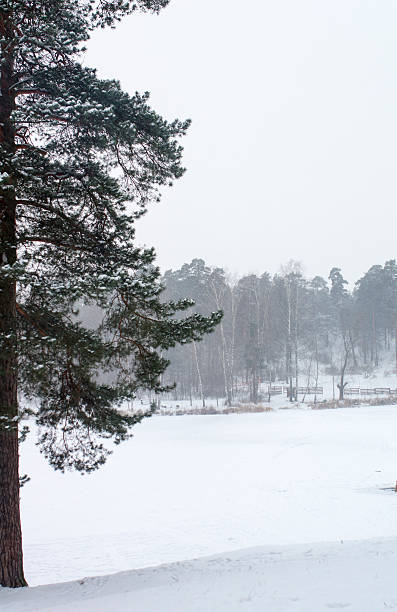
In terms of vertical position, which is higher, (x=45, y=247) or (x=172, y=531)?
(x=45, y=247)

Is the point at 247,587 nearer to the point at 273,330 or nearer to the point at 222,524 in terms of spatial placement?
the point at 222,524

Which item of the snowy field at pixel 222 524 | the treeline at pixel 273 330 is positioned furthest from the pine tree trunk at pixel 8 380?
the treeline at pixel 273 330

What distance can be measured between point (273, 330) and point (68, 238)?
140ft

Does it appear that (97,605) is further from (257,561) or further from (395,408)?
(395,408)

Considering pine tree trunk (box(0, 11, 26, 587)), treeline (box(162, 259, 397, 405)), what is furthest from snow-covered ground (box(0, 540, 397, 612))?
treeline (box(162, 259, 397, 405))

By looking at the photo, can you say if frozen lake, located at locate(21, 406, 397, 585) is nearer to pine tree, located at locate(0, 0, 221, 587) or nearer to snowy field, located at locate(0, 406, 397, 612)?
snowy field, located at locate(0, 406, 397, 612)

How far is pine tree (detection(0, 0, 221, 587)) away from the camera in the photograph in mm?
5223

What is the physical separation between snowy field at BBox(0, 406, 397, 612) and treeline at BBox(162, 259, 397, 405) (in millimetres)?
17356

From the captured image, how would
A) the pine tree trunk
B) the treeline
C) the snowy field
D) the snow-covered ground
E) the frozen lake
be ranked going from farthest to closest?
1. the treeline
2. the frozen lake
3. the pine tree trunk
4. the snowy field
5. the snow-covered ground

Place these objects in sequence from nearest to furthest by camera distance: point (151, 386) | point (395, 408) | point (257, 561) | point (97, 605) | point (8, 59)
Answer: point (97, 605) < point (8, 59) < point (151, 386) < point (257, 561) < point (395, 408)

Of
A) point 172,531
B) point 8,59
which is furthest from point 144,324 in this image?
point 172,531

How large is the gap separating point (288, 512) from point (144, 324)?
728 centimetres

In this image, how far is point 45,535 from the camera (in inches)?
389

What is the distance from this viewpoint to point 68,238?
5.76 metres
